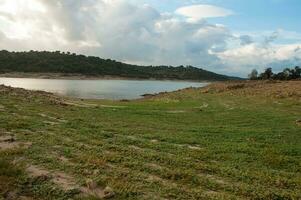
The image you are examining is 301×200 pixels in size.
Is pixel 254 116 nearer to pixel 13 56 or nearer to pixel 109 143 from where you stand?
pixel 109 143

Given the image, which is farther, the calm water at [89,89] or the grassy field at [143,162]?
the calm water at [89,89]

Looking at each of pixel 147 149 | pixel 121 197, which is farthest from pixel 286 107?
pixel 121 197

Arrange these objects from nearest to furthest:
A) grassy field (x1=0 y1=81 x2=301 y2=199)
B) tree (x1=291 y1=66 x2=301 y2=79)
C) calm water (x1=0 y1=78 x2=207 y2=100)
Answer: grassy field (x1=0 y1=81 x2=301 y2=199), calm water (x1=0 y1=78 x2=207 y2=100), tree (x1=291 y1=66 x2=301 y2=79)

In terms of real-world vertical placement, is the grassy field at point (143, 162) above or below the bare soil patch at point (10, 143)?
below

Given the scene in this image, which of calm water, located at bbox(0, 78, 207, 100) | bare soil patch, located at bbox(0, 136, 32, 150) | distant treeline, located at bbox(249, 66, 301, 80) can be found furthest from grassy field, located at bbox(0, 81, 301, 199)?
distant treeline, located at bbox(249, 66, 301, 80)

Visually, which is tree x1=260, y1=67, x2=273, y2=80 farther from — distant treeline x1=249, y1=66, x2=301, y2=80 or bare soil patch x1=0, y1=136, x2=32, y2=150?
bare soil patch x1=0, y1=136, x2=32, y2=150

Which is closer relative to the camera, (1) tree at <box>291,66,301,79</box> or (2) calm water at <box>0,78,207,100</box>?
(2) calm water at <box>0,78,207,100</box>

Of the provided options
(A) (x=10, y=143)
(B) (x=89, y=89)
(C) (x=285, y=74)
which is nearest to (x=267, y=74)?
(C) (x=285, y=74)

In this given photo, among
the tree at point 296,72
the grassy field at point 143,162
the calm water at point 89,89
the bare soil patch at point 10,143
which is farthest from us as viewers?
the tree at point 296,72

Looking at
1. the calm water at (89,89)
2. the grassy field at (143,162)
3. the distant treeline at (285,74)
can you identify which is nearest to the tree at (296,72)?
the distant treeline at (285,74)

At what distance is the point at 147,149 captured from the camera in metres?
15.3

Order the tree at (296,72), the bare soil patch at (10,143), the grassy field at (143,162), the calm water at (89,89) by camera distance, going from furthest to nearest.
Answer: the tree at (296,72), the calm water at (89,89), the bare soil patch at (10,143), the grassy field at (143,162)

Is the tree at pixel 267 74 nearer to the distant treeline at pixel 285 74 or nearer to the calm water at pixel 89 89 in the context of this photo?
the distant treeline at pixel 285 74

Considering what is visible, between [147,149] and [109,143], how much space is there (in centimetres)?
159
